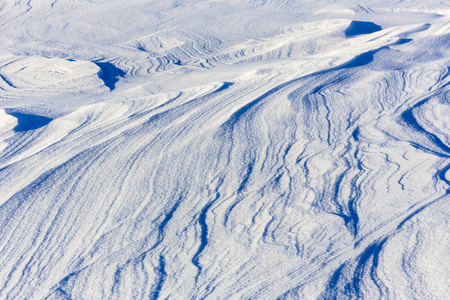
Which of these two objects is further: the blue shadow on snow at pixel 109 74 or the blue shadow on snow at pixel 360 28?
the blue shadow on snow at pixel 360 28

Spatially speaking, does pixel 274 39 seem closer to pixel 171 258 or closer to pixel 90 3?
pixel 90 3

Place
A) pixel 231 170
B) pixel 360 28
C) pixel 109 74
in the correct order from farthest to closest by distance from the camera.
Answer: pixel 360 28, pixel 109 74, pixel 231 170

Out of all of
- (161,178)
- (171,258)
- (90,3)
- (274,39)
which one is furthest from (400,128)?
(90,3)

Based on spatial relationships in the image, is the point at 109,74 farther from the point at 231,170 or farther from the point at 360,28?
the point at 360,28

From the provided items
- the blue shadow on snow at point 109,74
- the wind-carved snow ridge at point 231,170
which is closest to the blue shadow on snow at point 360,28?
the wind-carved snow ridge at point 231,170

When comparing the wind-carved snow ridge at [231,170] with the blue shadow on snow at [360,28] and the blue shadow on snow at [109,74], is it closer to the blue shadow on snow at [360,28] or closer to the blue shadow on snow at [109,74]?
the blue shadow on snow at [109,74]

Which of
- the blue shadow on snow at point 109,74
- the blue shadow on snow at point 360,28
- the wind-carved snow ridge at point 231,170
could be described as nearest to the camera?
the wind-carved snow ridge at point 231,170

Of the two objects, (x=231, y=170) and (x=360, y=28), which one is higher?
(x=231, y=170)

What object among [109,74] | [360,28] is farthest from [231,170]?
[360,28]

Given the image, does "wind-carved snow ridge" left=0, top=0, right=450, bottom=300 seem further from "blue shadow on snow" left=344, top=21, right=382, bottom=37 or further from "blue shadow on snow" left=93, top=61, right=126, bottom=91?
"blue shadow on snow" left=344, top=21, right=382, bottom=37
